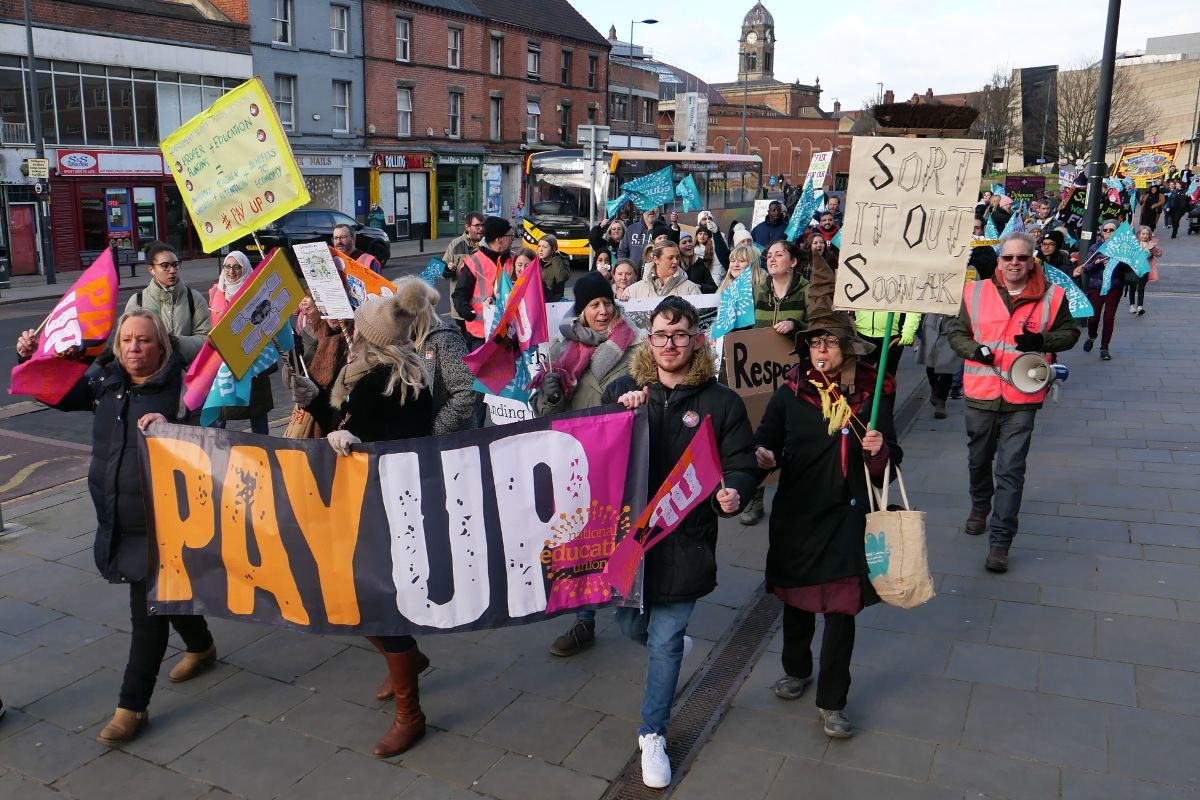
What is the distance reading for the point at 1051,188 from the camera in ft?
168

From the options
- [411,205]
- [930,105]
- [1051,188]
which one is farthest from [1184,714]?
[1051,188]

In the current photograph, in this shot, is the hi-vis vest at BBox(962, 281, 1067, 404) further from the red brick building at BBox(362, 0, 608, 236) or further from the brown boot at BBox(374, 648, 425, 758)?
the red brick building at BBox(362, 0, 608, 236)

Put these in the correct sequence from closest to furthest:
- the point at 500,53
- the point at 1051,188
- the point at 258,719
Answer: the point at 258,719, the point at 500,53, the point at 1051,188

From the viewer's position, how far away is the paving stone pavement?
3.84 metres

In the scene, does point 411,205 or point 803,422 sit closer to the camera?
point 803,422

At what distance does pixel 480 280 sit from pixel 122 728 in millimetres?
5131

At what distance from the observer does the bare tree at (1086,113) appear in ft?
183

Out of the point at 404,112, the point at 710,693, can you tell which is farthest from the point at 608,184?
the point at 710,693

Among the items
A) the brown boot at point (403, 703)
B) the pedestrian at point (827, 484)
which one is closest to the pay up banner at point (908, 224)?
the pedestrian at point (827, 484)

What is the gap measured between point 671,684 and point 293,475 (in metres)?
1.79

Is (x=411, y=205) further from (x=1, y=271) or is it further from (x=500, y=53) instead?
(x=1, y=271)

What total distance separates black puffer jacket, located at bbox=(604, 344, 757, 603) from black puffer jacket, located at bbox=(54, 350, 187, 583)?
222 centimetres

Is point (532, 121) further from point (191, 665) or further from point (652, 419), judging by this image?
point (652, 419)

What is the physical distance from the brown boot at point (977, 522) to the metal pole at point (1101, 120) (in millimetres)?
8582
